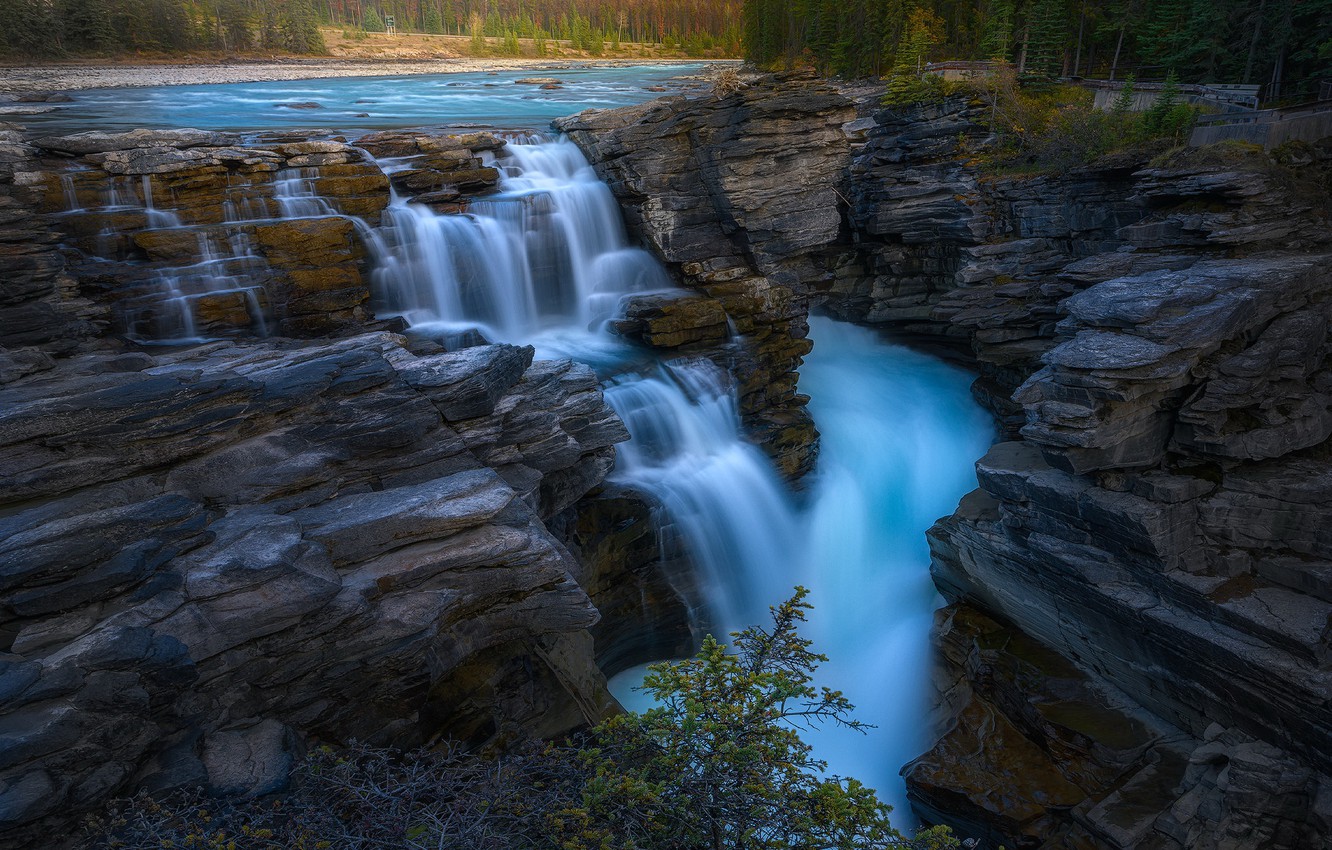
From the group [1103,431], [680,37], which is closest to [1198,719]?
[1103,431]

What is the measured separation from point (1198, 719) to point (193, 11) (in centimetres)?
5159

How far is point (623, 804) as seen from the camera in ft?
18.2

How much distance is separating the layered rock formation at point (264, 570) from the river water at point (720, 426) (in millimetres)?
4290

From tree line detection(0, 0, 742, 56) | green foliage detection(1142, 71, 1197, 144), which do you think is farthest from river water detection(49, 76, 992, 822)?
tree line detection(0, 0, 742, 56)

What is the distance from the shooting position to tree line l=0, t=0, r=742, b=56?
98.7 feet

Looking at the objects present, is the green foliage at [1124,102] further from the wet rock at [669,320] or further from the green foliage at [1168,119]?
the wet rock at [669,320]

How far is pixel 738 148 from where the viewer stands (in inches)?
727

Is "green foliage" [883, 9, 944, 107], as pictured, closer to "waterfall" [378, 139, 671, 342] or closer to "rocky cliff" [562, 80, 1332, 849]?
"rocky cliff" [562, 80, 1332, 849]

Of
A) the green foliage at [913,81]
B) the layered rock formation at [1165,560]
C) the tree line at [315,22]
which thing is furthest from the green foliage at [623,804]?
the tree line at [315,22]

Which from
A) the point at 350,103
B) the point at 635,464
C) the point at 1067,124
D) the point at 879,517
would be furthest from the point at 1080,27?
the point at 350,103

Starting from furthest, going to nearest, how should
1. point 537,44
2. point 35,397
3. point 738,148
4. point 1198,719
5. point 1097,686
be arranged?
point 537,44 < point 738,148 < point 1097,686 < point 1198,719 < point 35,397

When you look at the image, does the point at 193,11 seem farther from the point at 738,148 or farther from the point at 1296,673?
the point at 1296,673

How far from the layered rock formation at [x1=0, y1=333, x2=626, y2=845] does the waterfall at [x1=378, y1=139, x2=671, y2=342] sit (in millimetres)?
5571

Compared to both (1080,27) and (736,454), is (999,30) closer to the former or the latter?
(1080,27)
